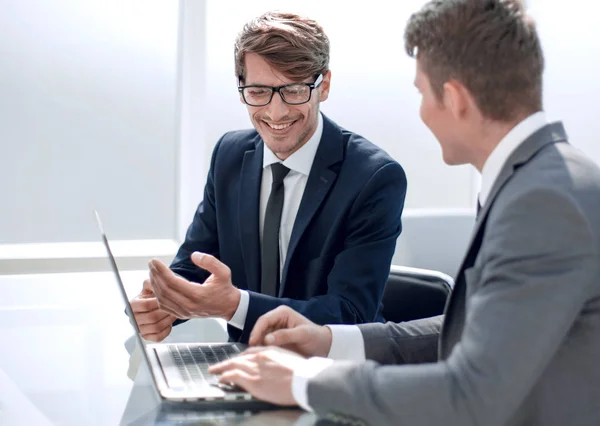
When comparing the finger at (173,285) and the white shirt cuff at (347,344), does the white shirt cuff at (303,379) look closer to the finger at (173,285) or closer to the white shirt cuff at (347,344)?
the white shirt cuff at (347,344)

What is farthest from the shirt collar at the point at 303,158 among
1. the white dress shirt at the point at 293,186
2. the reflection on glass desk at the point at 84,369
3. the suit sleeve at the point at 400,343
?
the suit sleeve at the point at 400,343

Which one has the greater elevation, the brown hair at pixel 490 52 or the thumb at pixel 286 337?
the brown hair at pixel 490 52

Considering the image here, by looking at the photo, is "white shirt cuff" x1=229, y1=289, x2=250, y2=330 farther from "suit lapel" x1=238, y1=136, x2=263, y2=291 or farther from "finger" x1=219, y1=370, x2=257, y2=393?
"finger" x1=219, y1=370, x2=257, y2=393

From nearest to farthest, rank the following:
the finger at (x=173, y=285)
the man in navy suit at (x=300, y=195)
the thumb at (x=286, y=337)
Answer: the thumb at (x=286, y=337) → the finger at (x=173, y=285) → the man in navy suit at (x=300, y=195)

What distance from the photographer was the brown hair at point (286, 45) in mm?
2381

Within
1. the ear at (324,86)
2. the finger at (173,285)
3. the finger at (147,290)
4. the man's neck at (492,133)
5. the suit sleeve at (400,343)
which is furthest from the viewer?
the ear at (324,86)

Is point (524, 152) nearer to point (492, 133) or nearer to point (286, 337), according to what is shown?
point (492, 133)

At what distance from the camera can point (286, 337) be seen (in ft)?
5.43

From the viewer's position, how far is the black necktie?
2.43 metres

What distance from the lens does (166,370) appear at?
157 centimetres

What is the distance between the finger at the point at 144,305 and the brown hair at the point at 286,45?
0.75m

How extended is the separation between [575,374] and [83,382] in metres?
1.10

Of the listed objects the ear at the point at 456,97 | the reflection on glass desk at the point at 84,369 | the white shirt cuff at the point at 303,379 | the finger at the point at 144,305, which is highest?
the ear at the point at 456,97

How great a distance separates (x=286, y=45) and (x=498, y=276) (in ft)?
4.26
